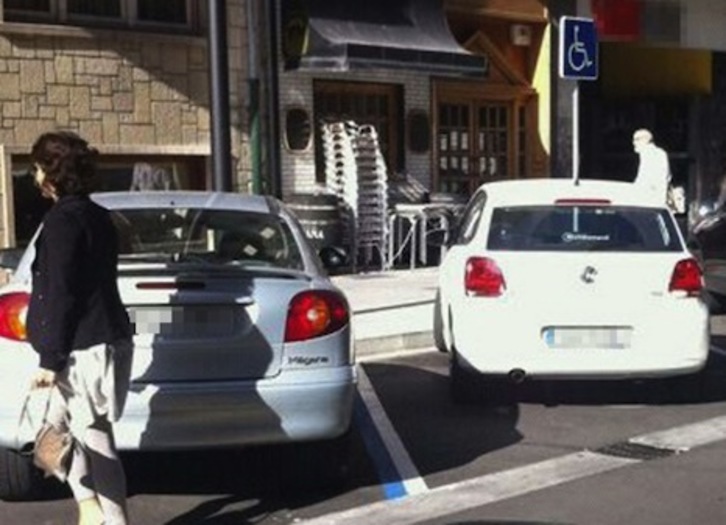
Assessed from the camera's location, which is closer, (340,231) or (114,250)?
(114,250)

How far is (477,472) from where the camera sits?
20.7 ft

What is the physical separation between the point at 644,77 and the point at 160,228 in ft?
50.6

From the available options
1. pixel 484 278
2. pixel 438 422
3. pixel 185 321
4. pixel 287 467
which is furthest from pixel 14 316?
pixel 484 278

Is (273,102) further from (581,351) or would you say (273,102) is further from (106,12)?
(581,351)

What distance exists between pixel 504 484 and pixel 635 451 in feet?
3.55

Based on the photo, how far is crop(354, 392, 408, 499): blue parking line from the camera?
5.96 metres

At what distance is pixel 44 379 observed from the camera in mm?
4504

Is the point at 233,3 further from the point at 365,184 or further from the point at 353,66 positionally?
the point at 365,184

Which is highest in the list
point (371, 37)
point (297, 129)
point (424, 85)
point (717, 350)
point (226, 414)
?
point (371, 37)

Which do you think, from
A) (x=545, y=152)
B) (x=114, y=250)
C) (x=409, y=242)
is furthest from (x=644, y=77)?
(x=114, y=250)

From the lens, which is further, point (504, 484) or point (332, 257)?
point (332, 257)

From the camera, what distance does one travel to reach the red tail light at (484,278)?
7.46 meters

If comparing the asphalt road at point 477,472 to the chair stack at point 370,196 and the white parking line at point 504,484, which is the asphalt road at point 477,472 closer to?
the white parking line at point 504,484

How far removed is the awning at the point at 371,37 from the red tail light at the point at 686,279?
707 centimetres
